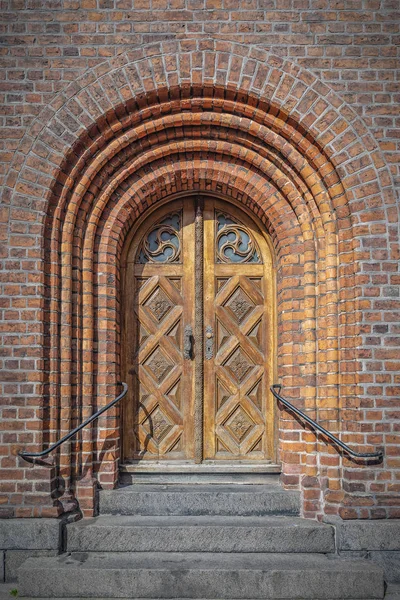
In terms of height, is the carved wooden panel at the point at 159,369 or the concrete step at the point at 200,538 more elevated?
the carved wooden panel at the point at 159,369

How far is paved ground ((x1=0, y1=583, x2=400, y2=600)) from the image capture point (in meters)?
4.18

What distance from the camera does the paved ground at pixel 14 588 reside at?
418 cm

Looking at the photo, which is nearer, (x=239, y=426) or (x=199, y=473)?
(x=199, y=473)

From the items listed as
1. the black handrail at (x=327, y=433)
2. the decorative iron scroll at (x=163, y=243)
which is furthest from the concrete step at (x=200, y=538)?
the decorative iron scroll at (x=163, y=243)

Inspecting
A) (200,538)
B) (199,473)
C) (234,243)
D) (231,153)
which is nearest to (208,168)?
(231,153)

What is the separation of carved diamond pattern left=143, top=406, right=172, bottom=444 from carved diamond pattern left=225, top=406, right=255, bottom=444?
0.55 m

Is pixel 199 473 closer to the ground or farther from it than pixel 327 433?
closer to the ground

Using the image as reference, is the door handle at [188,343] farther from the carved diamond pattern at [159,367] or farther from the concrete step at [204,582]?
the concrete step at [204,582]

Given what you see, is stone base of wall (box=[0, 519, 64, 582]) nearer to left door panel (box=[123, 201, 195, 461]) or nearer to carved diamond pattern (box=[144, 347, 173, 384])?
left door panel (box=[123, 201, 195, 461])

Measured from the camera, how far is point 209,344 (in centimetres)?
524

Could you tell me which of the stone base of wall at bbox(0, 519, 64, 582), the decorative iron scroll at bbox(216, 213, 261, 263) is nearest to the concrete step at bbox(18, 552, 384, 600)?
the stone base of wall at bbox(0, 519, 64, 582)

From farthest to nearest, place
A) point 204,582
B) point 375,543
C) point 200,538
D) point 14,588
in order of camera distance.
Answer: point 200,538 < point 375,543 < point 14,588 < point 204,582

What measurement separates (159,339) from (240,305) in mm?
812

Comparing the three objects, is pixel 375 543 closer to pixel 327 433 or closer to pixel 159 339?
pixel 327 433
